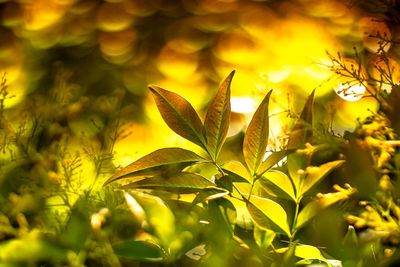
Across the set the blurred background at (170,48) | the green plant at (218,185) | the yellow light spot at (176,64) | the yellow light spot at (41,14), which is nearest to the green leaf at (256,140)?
the green plant at (218,185)

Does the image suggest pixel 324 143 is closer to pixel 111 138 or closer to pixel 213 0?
pixel 111 138

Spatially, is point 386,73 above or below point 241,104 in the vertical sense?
above

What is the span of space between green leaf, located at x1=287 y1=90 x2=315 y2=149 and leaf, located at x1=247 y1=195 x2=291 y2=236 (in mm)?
53

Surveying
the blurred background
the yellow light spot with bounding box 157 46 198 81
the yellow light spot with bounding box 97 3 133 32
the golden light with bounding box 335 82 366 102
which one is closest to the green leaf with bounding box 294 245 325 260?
the golden light with bounding box 335 82 366 102

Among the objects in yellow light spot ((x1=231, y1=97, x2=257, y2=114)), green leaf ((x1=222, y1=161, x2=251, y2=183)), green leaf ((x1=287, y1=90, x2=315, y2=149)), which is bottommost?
yellow light spot ((x1=231, y1=97, x2=257, y2=114))

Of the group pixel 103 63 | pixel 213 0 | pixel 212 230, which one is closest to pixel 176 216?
pixel 212 230

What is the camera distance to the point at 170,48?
1.17m

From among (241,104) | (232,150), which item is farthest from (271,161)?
(241,104)

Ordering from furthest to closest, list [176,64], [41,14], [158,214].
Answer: [41,14]
[176,64]
[158,214]

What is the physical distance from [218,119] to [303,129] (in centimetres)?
7

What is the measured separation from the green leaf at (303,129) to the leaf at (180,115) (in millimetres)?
72

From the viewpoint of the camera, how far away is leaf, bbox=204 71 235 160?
48cm

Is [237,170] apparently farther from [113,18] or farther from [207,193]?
[113,18]

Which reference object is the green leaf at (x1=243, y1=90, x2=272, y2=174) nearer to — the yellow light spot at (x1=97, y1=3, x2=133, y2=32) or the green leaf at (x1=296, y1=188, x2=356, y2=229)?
the green leaf at (x1=296, y1=188, x2=356, y2=229)
